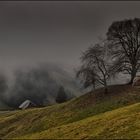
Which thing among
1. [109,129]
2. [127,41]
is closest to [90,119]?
[109,129]

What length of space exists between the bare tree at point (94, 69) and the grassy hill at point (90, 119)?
2.92 metres

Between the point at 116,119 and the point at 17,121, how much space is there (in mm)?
34017

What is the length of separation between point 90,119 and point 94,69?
2636 centimetres

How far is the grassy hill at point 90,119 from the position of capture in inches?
1572

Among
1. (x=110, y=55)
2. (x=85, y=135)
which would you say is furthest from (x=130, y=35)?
(x=85, y=135)

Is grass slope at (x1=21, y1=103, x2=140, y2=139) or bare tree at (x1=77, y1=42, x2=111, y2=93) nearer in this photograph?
grass slope at (x1=21, y1=103, x2=140, y2=139)

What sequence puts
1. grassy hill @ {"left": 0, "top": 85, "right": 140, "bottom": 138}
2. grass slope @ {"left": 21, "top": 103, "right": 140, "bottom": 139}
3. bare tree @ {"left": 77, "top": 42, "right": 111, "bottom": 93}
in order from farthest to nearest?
bare tree @ {"left": 77, "top": 42, "right": 111, "bottom": 93}, grassy hill @ {"left": 0, "top": 85, "right": 140, "bottom": 138}, grass slope @ {"left": 21, "top": 103, "right": 140, "bottom": 139}

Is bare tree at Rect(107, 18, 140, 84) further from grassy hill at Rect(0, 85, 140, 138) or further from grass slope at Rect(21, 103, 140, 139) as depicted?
grass slope at Rect(21, 103, 140, 139)

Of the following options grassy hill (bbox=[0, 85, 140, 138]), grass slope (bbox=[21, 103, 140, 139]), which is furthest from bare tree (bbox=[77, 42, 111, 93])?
grass slope (bbox=[21, 103, 140, 139])

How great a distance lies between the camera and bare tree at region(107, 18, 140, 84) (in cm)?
8575

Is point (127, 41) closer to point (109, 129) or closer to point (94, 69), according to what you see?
point (94, 69)

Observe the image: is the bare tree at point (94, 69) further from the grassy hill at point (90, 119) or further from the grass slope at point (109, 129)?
the grass slope at point (109, 129)

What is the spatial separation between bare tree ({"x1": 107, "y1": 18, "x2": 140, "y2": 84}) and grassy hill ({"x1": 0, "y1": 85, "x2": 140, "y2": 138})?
456 inches

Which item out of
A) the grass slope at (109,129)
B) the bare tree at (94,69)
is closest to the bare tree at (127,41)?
the bare tree at (94,69)
